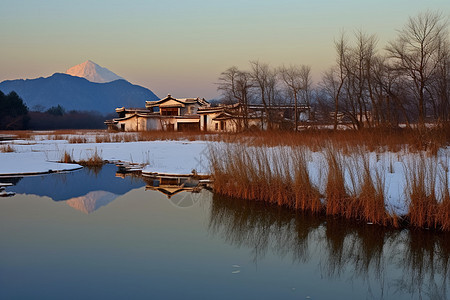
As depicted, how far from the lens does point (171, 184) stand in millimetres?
11555

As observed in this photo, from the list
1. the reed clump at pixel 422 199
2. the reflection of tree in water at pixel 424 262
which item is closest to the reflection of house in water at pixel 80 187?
the reflection of tree in water at pixel 424 262

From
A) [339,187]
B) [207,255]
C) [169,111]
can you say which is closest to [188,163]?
[339,187]

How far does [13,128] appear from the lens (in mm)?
62156

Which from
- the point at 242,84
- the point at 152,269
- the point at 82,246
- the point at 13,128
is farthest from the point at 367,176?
the point at 13,128

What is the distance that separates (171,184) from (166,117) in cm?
4317

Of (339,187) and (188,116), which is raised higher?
(188,116)

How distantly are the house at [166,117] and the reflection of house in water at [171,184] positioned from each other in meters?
39.6

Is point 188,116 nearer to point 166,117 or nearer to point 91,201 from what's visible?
point 166,117

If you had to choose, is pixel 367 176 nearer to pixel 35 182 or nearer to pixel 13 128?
pixel 35 182

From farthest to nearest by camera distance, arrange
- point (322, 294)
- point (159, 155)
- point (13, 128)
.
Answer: point (13, 128) < point (159, 155) < point (322, 294)

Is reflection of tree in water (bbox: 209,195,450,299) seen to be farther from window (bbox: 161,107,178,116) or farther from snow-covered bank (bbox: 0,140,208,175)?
window (bbox: 161,107,178,116)

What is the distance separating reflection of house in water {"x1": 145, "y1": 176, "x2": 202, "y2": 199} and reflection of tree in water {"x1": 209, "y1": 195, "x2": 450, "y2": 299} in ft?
8.51

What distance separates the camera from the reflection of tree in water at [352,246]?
196 inches

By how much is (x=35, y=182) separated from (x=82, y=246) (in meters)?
6.87
